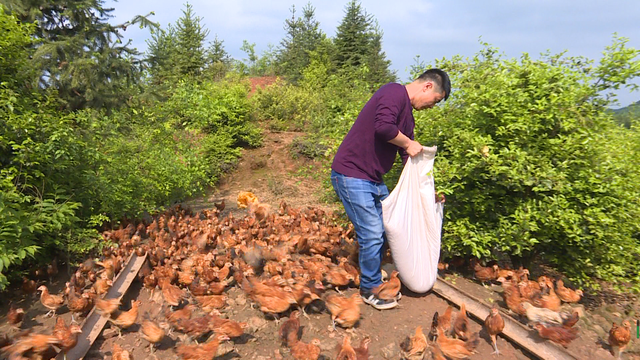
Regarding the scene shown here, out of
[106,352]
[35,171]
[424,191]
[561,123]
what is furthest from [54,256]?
[561,123]

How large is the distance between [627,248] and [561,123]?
63.4 inches

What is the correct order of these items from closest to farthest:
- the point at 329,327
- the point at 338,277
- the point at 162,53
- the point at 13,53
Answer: the point at 329,327 → the point at 338,277 → the point at 13,53 → the point at 162,53

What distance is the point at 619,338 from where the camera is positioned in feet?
11.0

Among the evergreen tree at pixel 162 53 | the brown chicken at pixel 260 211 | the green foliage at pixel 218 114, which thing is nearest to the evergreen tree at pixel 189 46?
the evergreen tree at pixel 162 53

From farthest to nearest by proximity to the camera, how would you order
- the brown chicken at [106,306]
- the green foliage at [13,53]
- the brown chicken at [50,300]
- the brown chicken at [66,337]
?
the green foliage at [13,53]
the brown chicken at [50,300]
the brown chicken at [106,306]
the brown chicken at [66,337]

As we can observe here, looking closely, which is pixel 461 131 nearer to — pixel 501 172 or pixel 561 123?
pixel 501 172

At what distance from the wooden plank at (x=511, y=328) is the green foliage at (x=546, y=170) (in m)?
0.58

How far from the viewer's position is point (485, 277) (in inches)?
179

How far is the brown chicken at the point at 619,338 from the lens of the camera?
3311mm

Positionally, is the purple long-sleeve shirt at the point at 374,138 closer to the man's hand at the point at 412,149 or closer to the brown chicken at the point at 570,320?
the man's hand at the point at 412,149

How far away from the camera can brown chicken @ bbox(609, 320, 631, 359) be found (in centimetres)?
331

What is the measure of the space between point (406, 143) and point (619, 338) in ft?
8.65

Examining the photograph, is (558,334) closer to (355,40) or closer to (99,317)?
(99,317)

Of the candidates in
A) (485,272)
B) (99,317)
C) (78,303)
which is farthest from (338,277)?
(78,303)
